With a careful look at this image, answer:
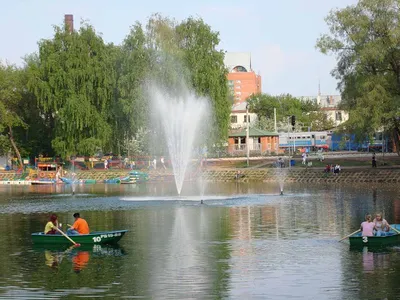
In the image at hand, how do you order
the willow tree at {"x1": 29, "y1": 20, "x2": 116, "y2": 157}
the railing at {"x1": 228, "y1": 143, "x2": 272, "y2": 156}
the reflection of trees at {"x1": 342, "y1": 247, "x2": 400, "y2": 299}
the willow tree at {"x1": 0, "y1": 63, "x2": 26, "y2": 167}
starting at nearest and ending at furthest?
the reflection of trees at {"x1": 342, "y1": 247, "x2": 400, "y2": 299}, the willow tree at {"x1": 29, "y1": 20, "x2": 116, "y2": 157}, the willow tree at {"x1": 0, "y1": 63, "x2": 26, "y2": 167}, the railing at {"x1": 228, "y1": 143, "x2": 272, "y2": 156}

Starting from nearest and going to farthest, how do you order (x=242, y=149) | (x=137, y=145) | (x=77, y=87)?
1. (x=77, y=87)
2. (x=137, y=145)
3. (x=242, y=149)

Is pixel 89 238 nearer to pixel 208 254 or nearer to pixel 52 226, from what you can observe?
pixel 52 226

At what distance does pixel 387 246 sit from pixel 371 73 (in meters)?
49.6

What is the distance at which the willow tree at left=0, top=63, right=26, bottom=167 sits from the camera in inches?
4353

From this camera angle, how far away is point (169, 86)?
3962 inches

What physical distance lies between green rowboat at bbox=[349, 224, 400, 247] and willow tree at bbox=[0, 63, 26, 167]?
8026 cm

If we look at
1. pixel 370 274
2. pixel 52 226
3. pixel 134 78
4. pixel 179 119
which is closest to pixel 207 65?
pixel 134 78

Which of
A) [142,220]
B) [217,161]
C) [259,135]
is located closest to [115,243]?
[142,220]

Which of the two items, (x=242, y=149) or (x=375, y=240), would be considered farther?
(x=242, y=149)

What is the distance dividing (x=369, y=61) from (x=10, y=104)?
5624 cm

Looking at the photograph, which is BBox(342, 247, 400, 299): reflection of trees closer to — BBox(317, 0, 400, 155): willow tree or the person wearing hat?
the person wearing hat

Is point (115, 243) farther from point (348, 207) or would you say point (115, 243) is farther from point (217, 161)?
point (217, 161)

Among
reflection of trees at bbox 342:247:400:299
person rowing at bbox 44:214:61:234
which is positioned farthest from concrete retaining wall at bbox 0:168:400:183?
person rowing at bbox 44:214:61:234

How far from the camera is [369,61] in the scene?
8156 centimetres
